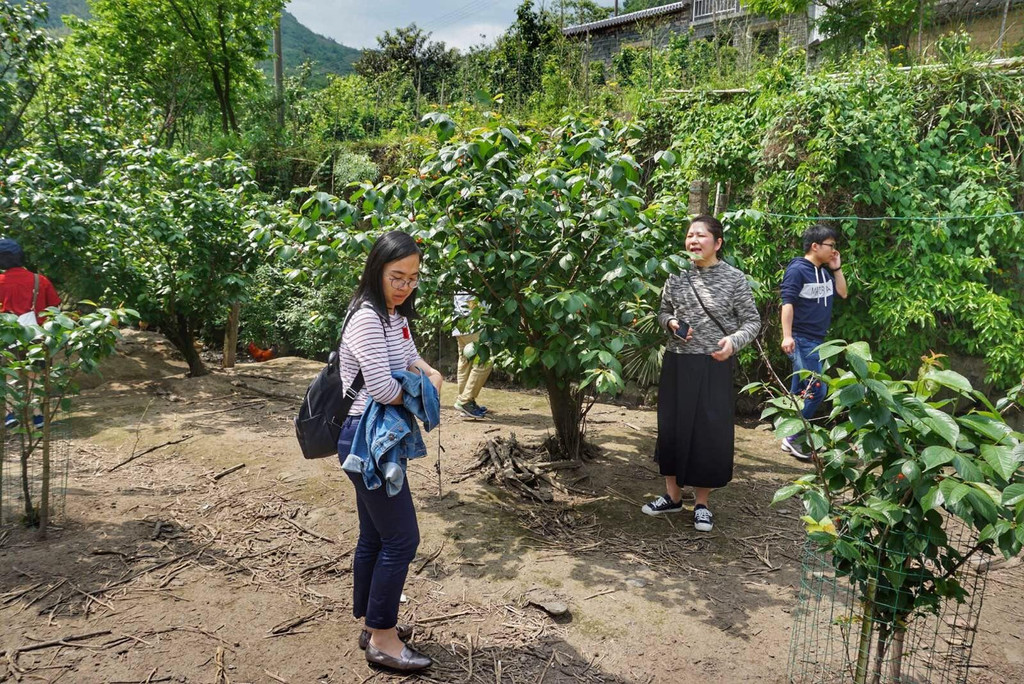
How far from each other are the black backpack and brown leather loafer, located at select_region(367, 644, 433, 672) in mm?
842

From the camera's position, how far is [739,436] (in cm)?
643

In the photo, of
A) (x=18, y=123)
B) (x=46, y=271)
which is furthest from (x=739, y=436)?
(x=18, y=123)

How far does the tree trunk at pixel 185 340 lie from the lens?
808 cm

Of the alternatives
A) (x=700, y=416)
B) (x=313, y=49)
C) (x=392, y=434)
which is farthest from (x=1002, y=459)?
(x=313, y=49)

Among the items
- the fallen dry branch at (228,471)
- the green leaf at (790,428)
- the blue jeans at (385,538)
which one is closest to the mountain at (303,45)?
the fallen dry branch at (228,471)

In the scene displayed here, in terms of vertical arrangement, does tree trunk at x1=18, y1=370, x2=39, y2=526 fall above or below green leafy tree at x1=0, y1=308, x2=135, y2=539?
below

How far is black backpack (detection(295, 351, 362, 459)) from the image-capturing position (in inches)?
116

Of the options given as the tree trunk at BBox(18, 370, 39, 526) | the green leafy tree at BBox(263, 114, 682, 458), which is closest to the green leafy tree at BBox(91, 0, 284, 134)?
the tree trunk at BBox(18, 370, 39, 526)

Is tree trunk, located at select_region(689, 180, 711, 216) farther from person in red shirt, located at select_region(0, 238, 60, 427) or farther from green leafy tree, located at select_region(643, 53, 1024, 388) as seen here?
person in red shirt, located at select_region(0, 238, 60, 427)

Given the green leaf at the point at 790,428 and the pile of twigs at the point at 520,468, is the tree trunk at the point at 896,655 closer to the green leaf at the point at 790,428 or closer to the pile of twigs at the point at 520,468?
the green leaf at the point at 790,428

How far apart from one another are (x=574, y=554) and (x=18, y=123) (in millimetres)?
7867

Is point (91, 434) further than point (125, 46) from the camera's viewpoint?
No

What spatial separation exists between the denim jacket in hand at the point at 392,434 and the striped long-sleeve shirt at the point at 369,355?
0.06m

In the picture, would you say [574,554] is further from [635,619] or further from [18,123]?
[18,123]
